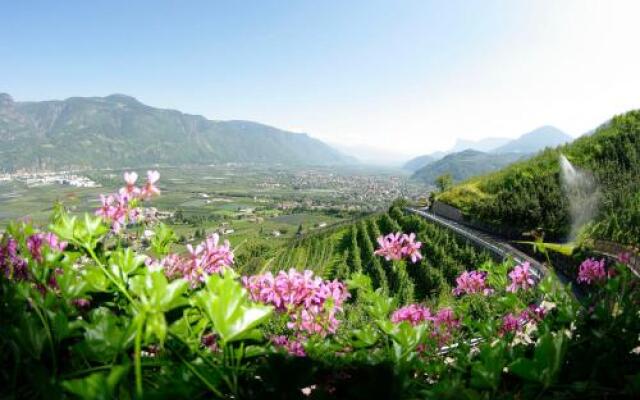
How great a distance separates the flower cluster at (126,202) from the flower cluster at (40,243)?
0.33 m

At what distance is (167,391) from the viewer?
2.73ft

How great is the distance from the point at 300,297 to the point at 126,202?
117cm

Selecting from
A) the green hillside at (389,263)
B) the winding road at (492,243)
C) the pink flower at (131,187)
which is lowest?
the green hillside at (389,263)

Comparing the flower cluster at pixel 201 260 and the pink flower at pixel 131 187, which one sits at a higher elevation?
the pink flower at pixel 131 187

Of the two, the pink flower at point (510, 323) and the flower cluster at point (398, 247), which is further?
the flower cluster at point (398, 247)

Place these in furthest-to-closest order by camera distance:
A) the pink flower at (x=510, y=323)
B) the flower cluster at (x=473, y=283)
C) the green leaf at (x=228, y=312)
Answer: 1. the flower cluster at (x=473, y=283)
2. the pink flower at (x=510, y=323)
3. the green leaf at (x=228, y=312)

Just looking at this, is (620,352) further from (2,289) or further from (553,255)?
(553,255)

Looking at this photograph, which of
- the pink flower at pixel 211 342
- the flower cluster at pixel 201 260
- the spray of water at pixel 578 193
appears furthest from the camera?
the spray of water at pixel 578 193

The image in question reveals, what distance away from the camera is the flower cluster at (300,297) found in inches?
84.7

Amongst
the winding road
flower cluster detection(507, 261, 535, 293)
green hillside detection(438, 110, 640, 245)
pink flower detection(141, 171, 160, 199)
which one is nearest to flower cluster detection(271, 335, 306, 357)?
pink flower detection(141, 171, 160, 199)

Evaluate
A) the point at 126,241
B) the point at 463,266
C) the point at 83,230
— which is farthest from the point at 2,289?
the point at 463,266

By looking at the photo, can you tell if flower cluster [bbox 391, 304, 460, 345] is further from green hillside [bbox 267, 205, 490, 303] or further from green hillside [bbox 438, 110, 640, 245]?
green hillside [bbox 438, 110, 640, 245]

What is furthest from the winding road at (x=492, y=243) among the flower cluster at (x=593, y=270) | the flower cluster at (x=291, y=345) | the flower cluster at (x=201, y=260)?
A: the flower cluster at (x=201, y=260)

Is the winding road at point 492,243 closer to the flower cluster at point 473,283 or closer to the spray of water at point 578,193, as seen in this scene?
the spray of water at point 578,193
